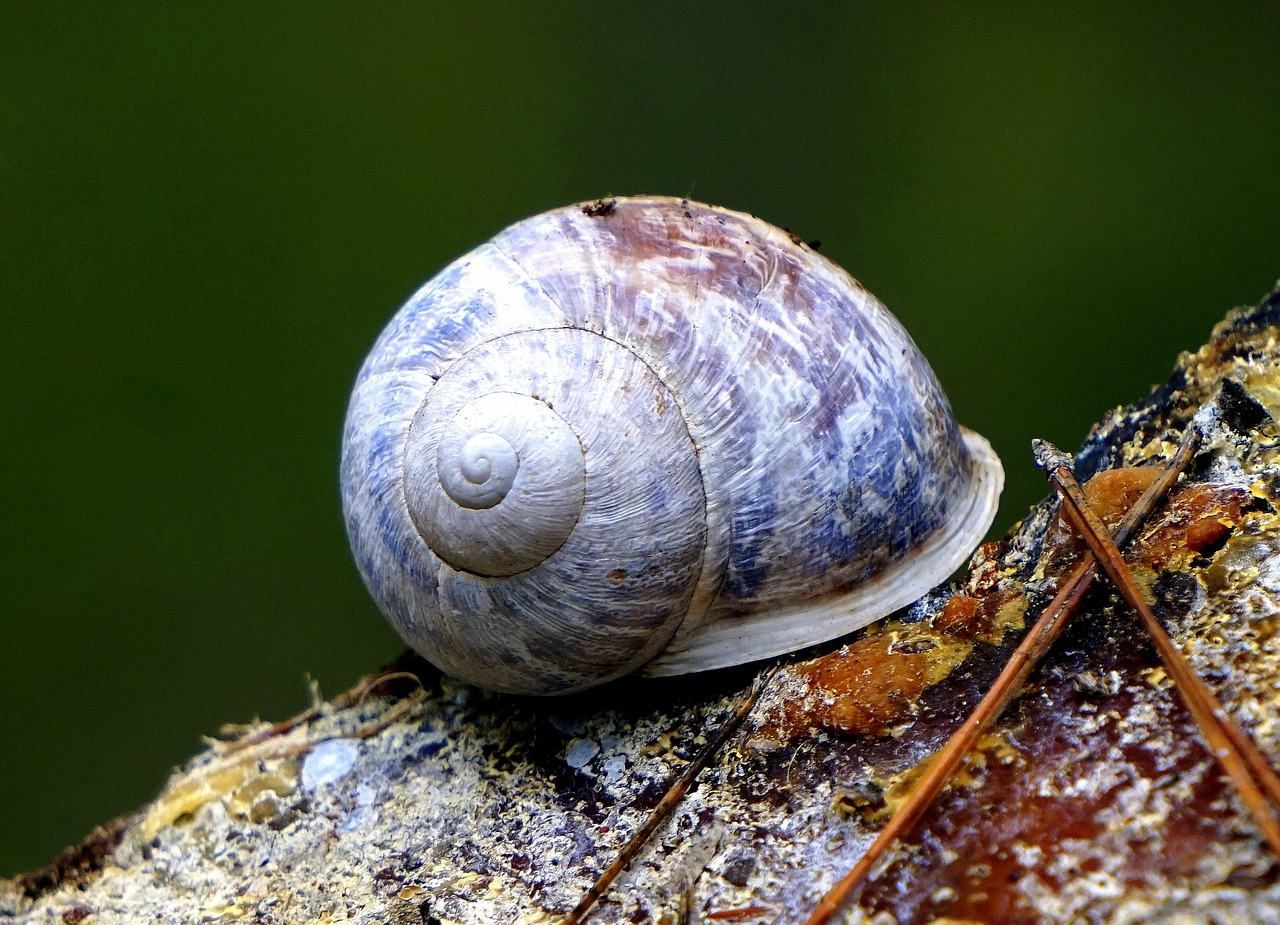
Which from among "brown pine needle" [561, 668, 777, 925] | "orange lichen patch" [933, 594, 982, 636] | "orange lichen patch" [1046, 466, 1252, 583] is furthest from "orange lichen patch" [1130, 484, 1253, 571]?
"brown pine needle" [561, 668, 777, 925]

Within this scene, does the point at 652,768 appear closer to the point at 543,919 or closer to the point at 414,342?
the point at 543,919

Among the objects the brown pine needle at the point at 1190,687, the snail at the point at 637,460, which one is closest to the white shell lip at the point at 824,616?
the snail at the point at 637,460

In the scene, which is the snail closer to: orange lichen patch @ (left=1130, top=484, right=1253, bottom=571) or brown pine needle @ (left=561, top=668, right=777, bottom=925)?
brown pine needle @ (left=561, top=668, right=777, bottom=925)

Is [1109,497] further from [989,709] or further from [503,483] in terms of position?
[503,483]

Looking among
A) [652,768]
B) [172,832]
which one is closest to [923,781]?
[652,768]

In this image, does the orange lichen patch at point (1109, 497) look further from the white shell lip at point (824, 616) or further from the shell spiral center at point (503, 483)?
the shell spiral center at point (503, 483)

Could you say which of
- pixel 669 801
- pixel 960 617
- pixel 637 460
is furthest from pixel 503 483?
pixel 960 617

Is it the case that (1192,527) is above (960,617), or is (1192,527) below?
above

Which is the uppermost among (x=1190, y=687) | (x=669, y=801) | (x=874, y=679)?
(x=1190, y=687)
